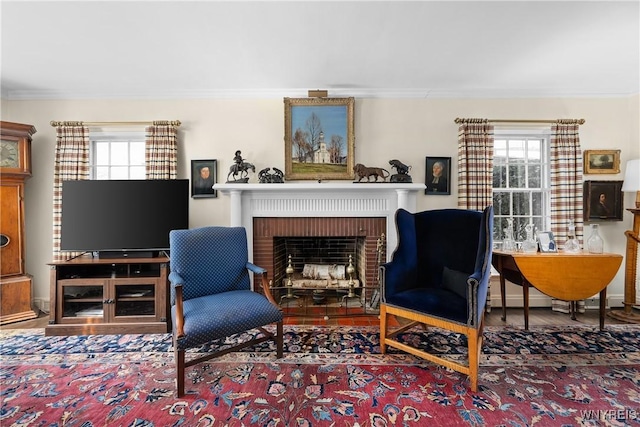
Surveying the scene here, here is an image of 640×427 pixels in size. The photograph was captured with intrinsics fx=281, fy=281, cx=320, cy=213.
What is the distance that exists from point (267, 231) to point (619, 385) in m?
2.94

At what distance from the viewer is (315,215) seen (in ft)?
10.1

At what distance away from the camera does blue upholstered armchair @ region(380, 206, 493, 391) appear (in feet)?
5.84

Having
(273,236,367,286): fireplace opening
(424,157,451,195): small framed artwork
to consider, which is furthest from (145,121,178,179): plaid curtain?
(424,157,451,195): small framed artwork

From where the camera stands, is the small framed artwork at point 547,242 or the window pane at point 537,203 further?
the window pane at point 537,203

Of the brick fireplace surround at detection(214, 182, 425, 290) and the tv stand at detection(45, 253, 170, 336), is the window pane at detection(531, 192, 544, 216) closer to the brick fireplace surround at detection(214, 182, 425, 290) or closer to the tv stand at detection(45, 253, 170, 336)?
the brick fireplace surround at detection(214, 182, 425, 290)

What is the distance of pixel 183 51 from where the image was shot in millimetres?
2385

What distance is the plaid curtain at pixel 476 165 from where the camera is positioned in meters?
3.08

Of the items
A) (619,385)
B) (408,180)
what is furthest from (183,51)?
(619,385)

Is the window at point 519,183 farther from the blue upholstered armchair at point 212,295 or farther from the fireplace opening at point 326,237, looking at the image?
the blue upholstered armchair at point 212,295

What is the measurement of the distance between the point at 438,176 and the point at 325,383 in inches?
95.3

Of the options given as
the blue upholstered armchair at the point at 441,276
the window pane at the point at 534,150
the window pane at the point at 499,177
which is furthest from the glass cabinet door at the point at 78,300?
the window pane at the point at 534,150

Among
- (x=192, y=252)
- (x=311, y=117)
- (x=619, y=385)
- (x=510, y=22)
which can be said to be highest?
(x=510, y=22)

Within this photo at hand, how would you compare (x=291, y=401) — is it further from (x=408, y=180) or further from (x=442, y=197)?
(x=442, y=197)

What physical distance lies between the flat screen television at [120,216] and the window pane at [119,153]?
2.11 ft
